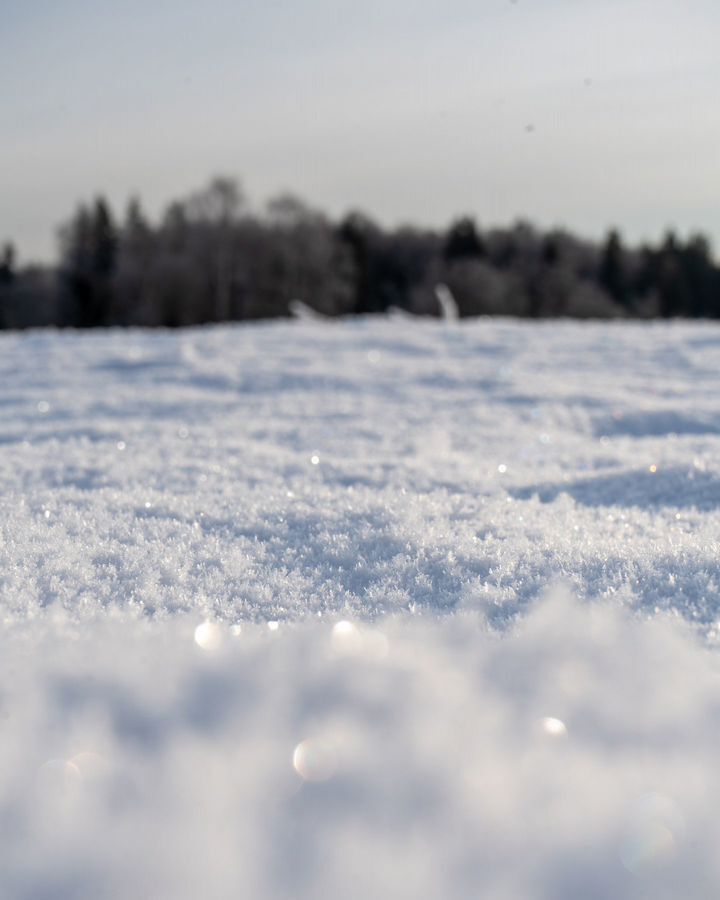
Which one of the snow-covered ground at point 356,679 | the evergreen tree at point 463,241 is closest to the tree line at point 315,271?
the evergreen tree at point 463,241

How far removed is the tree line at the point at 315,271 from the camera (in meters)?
33.9

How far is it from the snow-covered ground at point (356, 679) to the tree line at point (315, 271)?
25.3 m

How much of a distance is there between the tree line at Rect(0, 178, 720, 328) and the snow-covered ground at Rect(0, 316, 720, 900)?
25315mm

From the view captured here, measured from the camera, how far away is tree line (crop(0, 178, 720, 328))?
33938mm

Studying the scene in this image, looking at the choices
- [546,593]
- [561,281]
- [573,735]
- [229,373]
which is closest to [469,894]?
[573,735]

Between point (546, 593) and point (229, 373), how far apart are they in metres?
4.98

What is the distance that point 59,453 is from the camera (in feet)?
10.8

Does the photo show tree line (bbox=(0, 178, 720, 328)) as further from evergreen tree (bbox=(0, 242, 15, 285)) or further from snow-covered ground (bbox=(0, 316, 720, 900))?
snow-covered ground (bbox=(0, 316, 720, 900))

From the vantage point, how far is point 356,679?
123 cm

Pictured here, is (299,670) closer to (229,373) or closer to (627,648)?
(627,648)

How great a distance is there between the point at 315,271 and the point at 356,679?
34.6m

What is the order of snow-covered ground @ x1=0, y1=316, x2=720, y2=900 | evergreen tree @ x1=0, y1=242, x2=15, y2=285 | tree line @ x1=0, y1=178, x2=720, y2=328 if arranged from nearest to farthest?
snow-covered ground @ x1=0, y1=316, x2=720, y2=900
tree line @ x1=0, y1=178, x2=720, y2=328
evergreen tree @ x1=0, y1=242, x2=15, y2=285

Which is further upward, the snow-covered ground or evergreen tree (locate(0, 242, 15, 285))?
evergreen tree (locate(0, 242, 15, 285))

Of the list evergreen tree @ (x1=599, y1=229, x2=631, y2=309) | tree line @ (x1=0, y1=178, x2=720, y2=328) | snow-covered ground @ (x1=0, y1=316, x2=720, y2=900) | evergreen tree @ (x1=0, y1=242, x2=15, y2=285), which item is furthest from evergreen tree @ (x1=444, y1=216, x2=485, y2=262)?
snow-covered ground @ (x1=0, y1=316, x2=720, y2=900)
